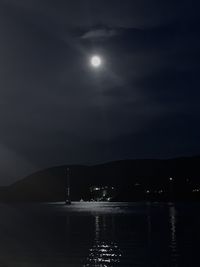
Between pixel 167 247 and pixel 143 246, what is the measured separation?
3.54m

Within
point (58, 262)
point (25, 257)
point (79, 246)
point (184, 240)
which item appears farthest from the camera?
point (184, 240)

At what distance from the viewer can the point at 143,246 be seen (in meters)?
74.7

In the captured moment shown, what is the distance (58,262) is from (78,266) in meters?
5.53

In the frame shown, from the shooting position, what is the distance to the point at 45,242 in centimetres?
8662

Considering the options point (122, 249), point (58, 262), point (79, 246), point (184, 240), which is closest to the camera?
point (58, 262)

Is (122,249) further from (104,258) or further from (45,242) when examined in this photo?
(45,242)

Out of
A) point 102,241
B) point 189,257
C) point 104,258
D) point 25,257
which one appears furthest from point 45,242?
point 189,257

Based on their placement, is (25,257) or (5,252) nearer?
(25,257)

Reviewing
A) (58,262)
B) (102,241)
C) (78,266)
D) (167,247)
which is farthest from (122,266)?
(102,241)

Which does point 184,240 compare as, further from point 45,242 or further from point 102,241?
point 45,242

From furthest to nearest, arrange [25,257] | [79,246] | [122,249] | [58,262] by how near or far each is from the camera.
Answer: [79,246] < [122,249] < [25,257] < [58,262]

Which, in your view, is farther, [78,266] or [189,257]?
[189,257]

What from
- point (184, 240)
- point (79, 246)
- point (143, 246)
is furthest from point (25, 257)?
point (184, 240)

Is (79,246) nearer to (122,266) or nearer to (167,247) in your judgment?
(167,247)
